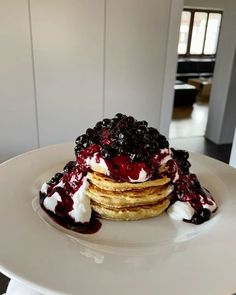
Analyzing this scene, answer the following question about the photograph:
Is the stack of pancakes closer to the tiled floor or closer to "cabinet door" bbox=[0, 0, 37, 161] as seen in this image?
"cabinet door" bbox=[0, 0, 37, 161]

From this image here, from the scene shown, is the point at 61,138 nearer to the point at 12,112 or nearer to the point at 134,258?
the point at 12,112

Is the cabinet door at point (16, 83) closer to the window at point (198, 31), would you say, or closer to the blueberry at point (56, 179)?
the blueberry at point (56, 179)

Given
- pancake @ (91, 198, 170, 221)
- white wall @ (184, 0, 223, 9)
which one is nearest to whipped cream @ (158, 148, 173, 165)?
pancake @ (91, 198, 170, 221)

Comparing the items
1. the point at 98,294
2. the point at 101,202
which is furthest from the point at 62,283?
the point at 101,202

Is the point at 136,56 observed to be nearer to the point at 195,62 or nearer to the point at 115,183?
the point at 115,183

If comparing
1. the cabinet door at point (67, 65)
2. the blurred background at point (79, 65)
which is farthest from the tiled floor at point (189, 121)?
the cabinet door at point (67, 65)

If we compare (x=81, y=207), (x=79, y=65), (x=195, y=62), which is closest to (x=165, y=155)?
(x=81, y=207)
